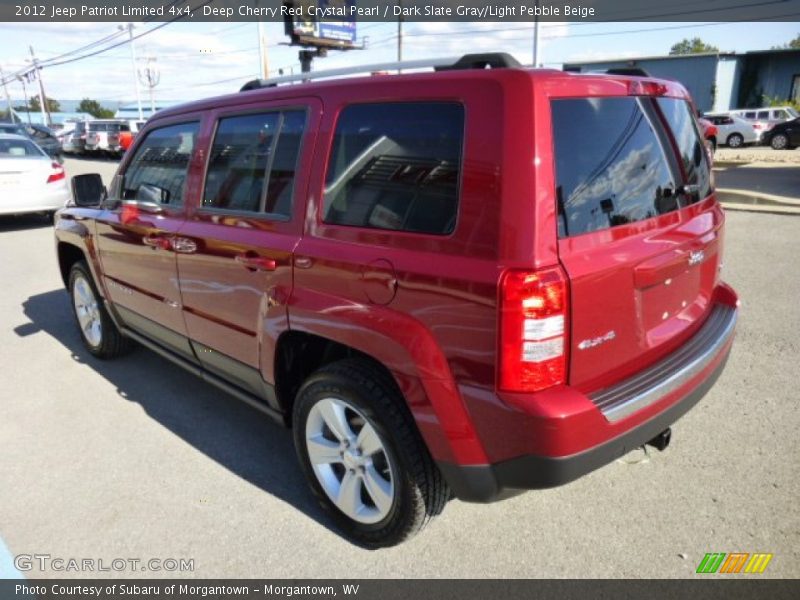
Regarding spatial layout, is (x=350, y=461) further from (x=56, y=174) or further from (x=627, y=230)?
(x=56, y=174)

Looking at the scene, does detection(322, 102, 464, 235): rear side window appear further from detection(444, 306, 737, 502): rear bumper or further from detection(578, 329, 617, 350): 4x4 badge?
detection(444, 306, 737, 502): rear bumper

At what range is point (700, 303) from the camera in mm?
2744

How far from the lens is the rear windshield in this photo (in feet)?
6.66

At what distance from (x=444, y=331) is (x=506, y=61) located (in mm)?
1001

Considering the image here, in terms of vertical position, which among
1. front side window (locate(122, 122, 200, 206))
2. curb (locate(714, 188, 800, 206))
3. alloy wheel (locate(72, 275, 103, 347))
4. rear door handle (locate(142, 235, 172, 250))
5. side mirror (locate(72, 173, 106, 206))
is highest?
front side window (locate(122, 122, 200, 206))

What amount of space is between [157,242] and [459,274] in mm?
2257

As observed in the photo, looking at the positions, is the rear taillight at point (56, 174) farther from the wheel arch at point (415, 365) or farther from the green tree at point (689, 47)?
the green tree at point (689, 47)

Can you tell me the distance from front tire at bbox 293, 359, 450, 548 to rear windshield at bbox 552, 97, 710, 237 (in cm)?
96

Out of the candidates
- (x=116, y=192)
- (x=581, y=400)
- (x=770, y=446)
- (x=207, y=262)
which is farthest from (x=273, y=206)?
(x=770, y=446)

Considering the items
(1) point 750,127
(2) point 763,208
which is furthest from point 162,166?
(1) point 750,127

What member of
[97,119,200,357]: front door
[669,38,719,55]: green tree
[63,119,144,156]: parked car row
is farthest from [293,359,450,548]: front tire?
[669,38,719,55]: green tree

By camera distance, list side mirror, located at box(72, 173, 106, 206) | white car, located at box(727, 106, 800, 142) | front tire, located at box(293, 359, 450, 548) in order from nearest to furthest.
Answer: front tire, located at box(293, 359, 450, 548) → side mirror, located at box(72, 173, 106, 206) → white car, located at box(727, 106, 800, 142)

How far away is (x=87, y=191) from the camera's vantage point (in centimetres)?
435

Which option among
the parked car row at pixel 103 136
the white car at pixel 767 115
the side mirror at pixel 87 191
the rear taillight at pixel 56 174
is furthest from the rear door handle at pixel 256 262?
the white car at pixel 767 115
